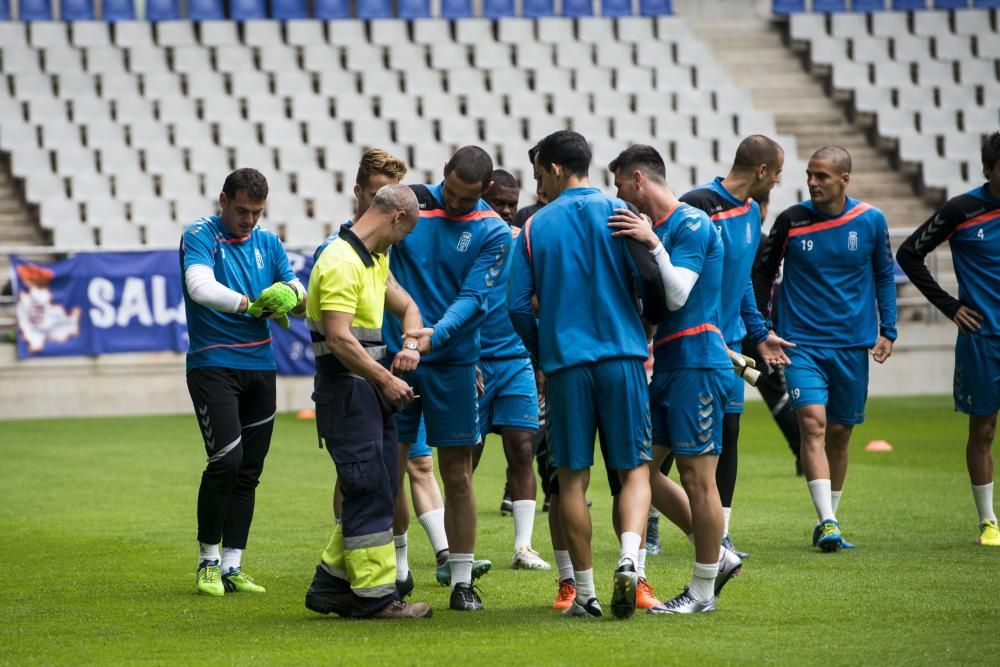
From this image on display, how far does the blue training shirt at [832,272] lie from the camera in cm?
857

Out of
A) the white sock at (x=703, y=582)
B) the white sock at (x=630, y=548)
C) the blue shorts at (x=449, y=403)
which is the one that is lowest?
the white sock at (x=703, y=582)

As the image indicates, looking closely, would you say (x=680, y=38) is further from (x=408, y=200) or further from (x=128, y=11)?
(x=408, y=200)

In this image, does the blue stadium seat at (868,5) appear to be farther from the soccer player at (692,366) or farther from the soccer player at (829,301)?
the soccer player at (692,366)

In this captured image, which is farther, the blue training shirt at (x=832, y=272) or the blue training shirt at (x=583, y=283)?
the blue training shirt at (x=832, y=272)

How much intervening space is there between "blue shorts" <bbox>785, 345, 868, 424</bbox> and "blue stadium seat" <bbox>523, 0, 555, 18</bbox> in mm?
17483

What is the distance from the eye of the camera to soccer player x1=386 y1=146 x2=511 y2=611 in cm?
668

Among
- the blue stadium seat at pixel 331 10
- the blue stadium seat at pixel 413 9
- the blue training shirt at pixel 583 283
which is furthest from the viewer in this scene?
the blue stadium seat at pixel 413 9

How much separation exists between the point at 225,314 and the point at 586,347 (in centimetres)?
208

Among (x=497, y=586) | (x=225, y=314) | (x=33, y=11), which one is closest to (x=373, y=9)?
(x=33, y=11)

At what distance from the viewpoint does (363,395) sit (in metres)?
6.32

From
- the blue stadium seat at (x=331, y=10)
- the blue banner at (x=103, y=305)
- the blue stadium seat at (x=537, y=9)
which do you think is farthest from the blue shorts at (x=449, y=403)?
the blue stadium seat at (x=537, y=9)

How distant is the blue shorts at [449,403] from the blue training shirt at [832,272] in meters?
2.54

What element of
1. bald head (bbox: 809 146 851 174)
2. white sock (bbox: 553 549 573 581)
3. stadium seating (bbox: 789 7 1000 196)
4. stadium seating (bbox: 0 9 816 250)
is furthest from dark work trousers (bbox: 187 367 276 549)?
stadium seating (bbox: 789 7 1000 196)

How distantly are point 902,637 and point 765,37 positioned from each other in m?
21.8
